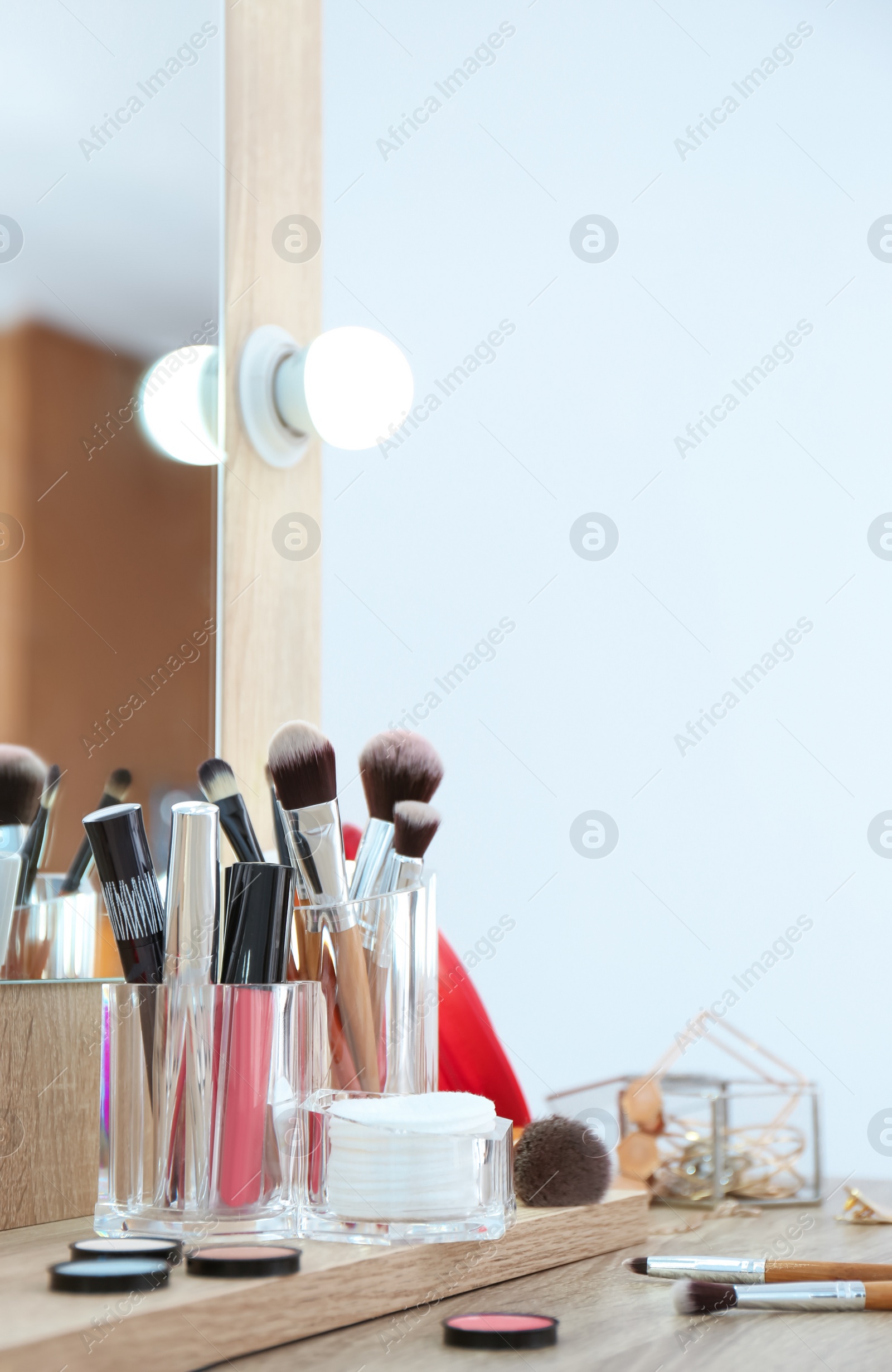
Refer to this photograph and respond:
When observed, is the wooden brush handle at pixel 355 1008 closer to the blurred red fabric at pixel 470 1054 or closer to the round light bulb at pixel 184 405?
the blurred red fabric at pixel 470 1054

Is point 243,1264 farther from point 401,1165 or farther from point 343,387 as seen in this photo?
point 343,387

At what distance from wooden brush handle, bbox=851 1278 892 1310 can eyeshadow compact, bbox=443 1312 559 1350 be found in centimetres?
12

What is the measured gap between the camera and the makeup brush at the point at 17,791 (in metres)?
0.59

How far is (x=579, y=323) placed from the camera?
113 centimetres

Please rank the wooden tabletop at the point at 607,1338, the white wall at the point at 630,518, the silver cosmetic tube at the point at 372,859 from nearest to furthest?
the wooden tabletop at the point at 607,1338 < the silver cosmetic tube at the point at 372,859 < the white wall at the point at 630,518

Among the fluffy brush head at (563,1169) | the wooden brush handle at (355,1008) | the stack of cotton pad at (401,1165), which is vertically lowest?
the fluffy brush head at (563,1169)

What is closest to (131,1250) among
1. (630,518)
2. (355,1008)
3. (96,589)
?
(355,1008)

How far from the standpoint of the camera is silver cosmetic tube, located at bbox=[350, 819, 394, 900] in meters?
0.58

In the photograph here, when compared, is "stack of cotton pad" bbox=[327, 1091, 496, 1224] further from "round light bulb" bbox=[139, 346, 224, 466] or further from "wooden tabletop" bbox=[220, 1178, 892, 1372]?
"round light bulb" bbox=[139, 346, 224, 466]

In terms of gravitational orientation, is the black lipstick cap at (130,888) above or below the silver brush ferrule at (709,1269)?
above

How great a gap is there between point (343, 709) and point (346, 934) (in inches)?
17.2

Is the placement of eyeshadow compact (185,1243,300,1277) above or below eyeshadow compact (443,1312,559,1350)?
above

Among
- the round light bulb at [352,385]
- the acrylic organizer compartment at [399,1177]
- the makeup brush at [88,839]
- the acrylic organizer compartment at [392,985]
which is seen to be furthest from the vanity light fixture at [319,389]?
the acrylic organizer compartment at [399,1177]

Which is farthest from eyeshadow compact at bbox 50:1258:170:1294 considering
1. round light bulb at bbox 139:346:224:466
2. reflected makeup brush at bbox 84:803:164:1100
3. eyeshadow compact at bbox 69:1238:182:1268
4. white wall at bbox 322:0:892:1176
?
white wall at bbox 322:0:892:1176
